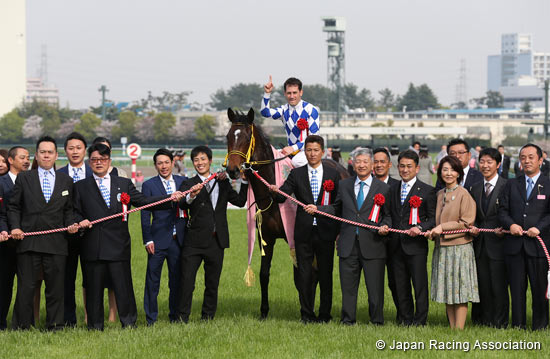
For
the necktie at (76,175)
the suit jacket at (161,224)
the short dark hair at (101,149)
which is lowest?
the suit jacket at (161,224)

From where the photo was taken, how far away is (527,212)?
761 cm

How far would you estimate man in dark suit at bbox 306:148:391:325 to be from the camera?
8.02m

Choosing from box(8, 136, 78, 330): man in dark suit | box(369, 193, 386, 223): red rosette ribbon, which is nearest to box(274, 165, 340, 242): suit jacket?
box(369, 193, 386, 223): red rosette ribbon

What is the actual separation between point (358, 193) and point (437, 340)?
181 centimetres

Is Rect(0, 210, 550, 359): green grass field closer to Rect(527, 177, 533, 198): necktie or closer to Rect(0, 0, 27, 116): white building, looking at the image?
Rect(527, 177, 533, 198): necktie

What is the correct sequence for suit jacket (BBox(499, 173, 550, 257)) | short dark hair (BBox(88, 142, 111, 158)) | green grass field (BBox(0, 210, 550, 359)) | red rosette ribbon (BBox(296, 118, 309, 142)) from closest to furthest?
green grass field (BBox(0, 210, 550, 359))
suit jacket (BBox(499, 173, 550, 257))
short dark hair (BBox(88, 142, 111, 158))
red rosette ribbon (BBox(296, 118, 309, 142))

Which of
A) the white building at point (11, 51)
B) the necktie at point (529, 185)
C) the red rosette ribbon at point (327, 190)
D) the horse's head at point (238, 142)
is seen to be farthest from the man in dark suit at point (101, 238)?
the white building at point (11, 51)

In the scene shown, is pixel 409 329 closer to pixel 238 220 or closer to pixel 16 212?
pixel 16 212

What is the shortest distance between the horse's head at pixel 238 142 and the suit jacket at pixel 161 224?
89cm

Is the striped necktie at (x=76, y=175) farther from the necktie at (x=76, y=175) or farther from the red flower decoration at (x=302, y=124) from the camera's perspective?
the red flower decoration at (x=302, y=124)

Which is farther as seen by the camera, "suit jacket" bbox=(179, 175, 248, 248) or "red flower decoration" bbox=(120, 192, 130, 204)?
"suit jacket" bbox=(179, 175, 248, 248)

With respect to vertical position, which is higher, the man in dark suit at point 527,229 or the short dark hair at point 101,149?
the short dark hair at point 101,149

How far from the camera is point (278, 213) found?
8.80m

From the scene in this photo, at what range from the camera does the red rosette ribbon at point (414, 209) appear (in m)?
7.79
